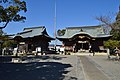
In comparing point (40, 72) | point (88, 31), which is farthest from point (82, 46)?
point (40, 72)

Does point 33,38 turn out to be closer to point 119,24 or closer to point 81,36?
point 81,36

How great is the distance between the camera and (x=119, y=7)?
3372 centimetres

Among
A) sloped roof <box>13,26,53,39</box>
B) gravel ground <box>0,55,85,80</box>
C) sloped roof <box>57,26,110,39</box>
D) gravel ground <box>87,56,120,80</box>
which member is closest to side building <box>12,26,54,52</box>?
sloped roof <box>13,26,53,39</box>

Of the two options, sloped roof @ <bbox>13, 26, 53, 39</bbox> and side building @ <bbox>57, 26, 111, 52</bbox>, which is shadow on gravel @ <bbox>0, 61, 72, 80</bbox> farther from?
sloped roof @ <bbox>13, 26, 53, 39</bbox>

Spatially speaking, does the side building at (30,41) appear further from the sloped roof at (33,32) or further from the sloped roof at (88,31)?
the sloped roof at (88,31)

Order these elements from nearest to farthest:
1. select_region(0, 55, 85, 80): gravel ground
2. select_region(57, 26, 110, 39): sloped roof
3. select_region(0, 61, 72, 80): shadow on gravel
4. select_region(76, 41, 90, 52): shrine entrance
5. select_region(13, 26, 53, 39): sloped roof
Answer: select_region(0, 61, 72, 80): shadow on gravel → select_region(0, 55, 85, 80): gravel ground → select_region(76, 41, 90, 52): shrine entrance → select_region(13, 26, 53, 39): sloped roof → select_region(57, 26, 110, 39): sloped roof

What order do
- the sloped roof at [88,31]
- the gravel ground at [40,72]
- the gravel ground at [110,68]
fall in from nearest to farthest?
the gravel ground at [40,72]
the gravel ground at [110,68]
the sloped roof at [88,31]

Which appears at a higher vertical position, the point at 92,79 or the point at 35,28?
the point at 35,28

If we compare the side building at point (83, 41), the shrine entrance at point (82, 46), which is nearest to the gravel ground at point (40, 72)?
the side building at point (83, 41)

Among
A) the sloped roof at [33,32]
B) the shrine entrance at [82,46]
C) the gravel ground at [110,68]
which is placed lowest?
the gravel ground at [110,68]

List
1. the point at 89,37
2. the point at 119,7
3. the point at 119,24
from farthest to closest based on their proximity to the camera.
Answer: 1. the point at 89,37
2. the point at 119,7
3. the point at 119,24

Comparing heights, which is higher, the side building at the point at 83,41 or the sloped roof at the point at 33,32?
the sloped roof at the point at 33,32

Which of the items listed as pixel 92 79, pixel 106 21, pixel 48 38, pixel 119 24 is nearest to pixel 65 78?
pixel 92 79

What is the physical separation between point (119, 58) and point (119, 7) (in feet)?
31.9
